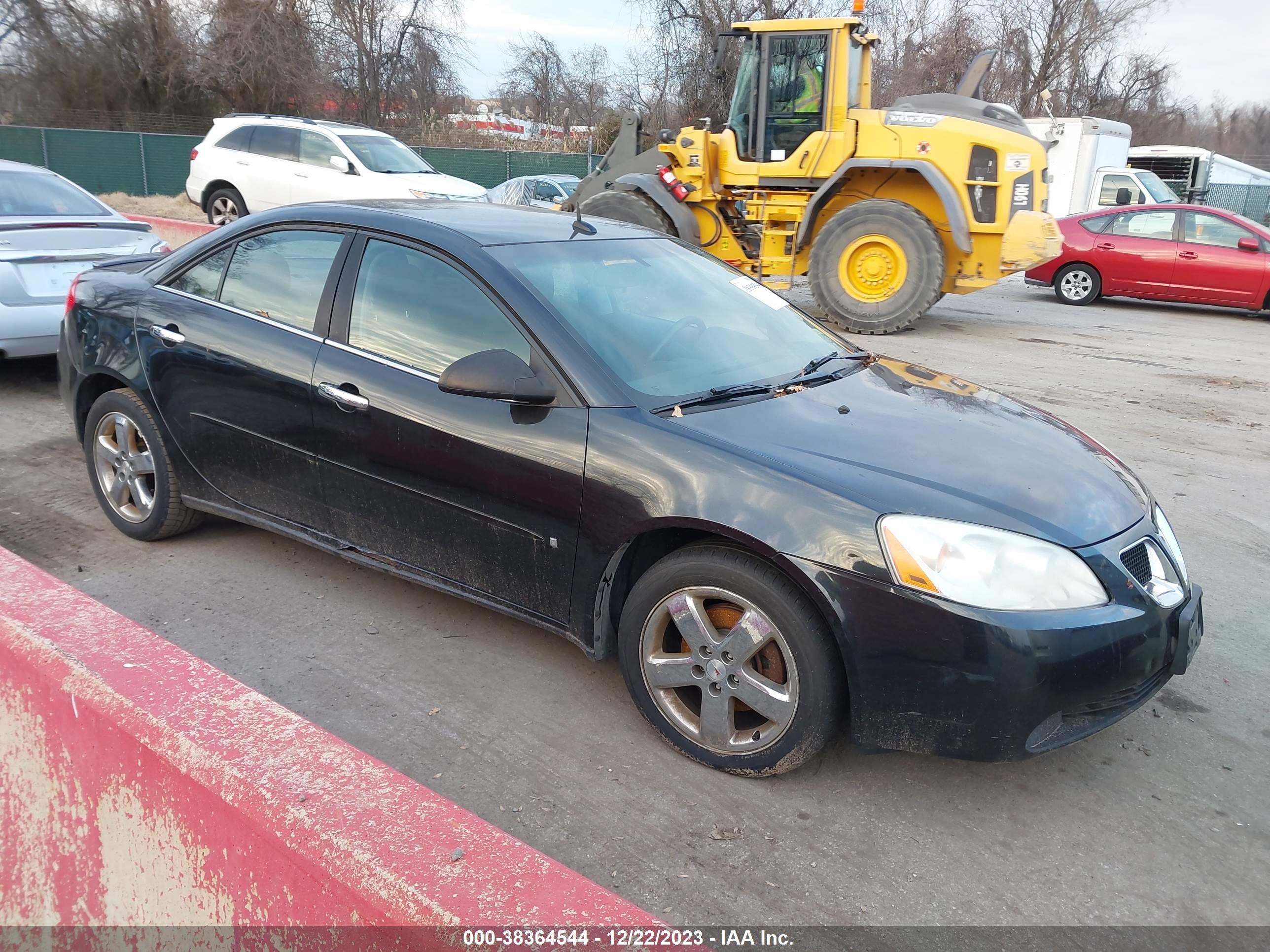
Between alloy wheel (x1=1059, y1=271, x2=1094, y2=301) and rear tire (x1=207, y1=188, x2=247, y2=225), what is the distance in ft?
40.1

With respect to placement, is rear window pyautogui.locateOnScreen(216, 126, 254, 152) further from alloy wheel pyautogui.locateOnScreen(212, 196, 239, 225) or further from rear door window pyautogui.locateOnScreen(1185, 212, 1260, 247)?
rear door window pyautogui.locateOnScreen(1185, 212, 1260, 247)

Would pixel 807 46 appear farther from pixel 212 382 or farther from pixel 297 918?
pixel 297 918

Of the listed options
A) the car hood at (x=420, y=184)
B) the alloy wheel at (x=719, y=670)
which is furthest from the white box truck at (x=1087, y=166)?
the alloy wheel at (x=719, y=670)

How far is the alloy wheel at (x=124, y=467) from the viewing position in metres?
4.48

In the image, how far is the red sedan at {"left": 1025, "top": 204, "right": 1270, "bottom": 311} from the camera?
525 inches

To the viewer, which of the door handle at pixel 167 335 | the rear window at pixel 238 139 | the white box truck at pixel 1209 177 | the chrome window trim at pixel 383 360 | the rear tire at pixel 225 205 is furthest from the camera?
the white box truck at pixel 1209 177

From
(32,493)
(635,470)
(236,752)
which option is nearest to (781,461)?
(635,470)

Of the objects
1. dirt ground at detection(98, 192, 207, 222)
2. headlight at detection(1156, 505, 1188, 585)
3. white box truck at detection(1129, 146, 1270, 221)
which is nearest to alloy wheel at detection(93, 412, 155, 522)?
headlight at detection(1156, 505, 1188, 585)

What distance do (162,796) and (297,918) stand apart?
1.34 ft

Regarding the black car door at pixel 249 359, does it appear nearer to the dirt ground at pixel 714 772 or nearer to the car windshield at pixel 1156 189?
the dirt ground at pixel 714 772

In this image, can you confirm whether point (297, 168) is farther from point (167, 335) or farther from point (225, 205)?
point (167, 335)

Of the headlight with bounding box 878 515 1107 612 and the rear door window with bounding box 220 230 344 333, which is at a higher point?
the rear door window with bounding box 220 230 344 333

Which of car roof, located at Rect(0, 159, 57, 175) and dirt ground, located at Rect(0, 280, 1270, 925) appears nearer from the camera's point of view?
dirt ground, located at Rect(0, 280, 1270, 925)

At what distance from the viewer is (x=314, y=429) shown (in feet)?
12.2
